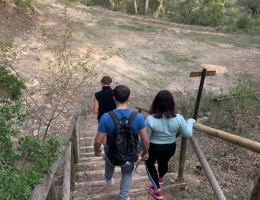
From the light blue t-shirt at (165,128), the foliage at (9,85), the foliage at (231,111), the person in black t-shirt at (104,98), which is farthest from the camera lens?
the foliage at (231,111)

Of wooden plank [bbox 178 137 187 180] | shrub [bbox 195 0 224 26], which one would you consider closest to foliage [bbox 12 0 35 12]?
wooden plank [bbox 178 137 187 180]

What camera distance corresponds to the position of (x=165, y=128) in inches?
106

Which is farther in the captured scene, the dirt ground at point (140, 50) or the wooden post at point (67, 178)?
the dirt ground at point (140, 50)

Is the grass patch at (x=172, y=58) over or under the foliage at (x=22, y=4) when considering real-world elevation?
under

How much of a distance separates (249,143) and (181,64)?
1135cm

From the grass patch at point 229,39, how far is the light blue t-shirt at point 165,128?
1462 centimetres

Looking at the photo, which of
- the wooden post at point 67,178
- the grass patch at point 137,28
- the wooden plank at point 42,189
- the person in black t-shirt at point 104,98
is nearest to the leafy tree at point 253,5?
the grass patch at point 137,28

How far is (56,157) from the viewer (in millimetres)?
2246

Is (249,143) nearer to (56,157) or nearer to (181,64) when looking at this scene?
(56,157)

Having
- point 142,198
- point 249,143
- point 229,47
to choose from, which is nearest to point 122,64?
point 229,47

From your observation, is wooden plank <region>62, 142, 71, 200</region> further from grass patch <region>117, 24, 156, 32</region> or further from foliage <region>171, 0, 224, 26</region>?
foliage <region>171, 0, 224, 26</region>

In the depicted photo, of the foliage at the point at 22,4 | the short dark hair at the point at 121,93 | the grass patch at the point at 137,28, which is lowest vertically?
→ the short dark hair at the point at 121,93

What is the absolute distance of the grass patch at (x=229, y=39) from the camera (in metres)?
16.0

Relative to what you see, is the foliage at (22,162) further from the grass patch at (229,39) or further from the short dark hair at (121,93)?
the grass patch at (229,39)
